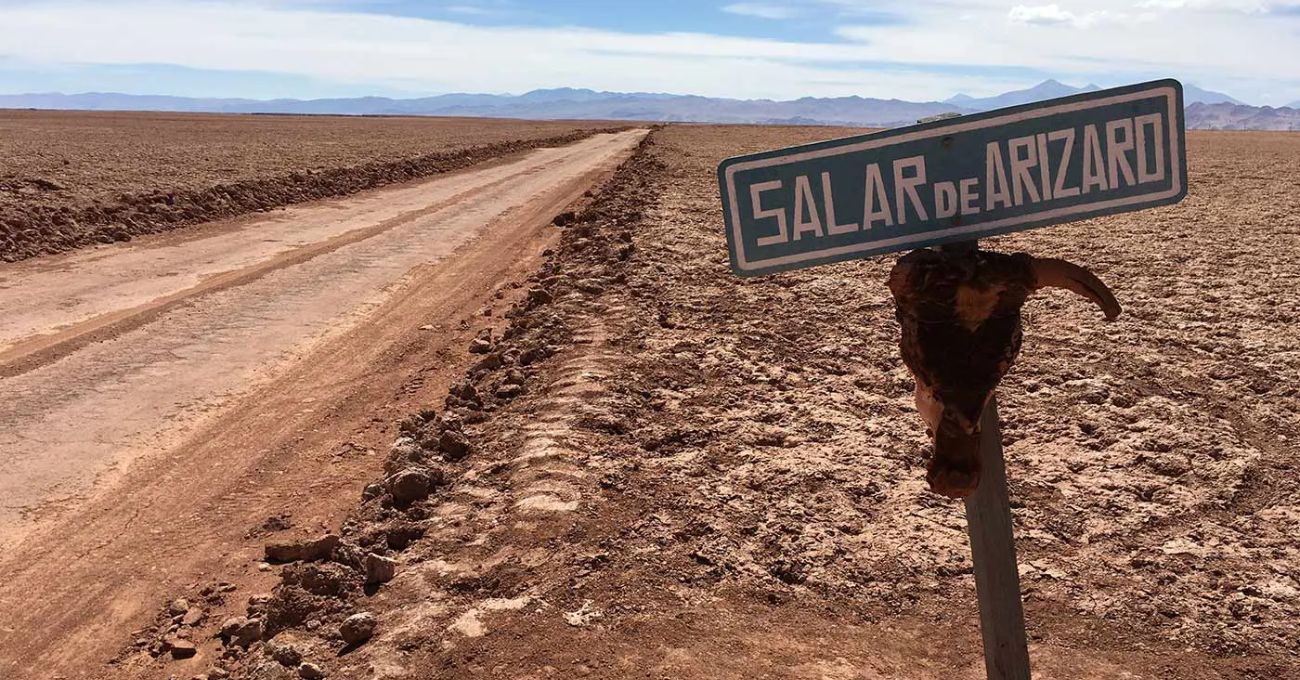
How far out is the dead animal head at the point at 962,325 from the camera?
5.52 feet

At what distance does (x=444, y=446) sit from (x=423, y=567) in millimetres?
1292

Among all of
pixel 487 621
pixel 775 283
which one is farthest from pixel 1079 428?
pixel 775 283

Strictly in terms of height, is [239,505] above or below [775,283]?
below

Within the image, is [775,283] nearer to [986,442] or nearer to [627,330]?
[627,330]

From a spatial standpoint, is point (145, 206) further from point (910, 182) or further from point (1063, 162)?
point (1063, 162)

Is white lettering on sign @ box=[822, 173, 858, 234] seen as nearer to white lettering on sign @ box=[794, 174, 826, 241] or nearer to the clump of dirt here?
white lettering on sign @ box=[794, 174, 826, 241]

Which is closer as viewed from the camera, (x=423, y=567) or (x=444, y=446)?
(x=423, y=567)

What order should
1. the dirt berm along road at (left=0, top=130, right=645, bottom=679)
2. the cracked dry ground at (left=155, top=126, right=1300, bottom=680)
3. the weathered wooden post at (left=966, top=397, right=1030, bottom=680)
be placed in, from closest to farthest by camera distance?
the weathered wooden post at (left=966, top=397, right=1030, bottom=680), the cracked dry ground at (left=155, top=126, right=1300, bottom=680), the dirt berm along road at (left=0, top=130, right=645, bottom=679)

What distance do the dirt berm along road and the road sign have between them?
3378 mm

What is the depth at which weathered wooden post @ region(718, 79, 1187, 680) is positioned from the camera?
1673 millimetres

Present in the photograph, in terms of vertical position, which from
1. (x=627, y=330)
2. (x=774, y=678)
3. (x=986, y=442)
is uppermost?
(x=986, y=442)

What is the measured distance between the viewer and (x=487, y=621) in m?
3.32

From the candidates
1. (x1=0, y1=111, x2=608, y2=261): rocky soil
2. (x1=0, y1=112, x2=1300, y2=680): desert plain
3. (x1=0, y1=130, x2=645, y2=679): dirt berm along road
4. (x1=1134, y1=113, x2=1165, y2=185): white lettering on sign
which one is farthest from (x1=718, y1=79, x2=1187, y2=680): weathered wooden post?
(x1=0, y1=111, x2=608, y2=261): rocky soil

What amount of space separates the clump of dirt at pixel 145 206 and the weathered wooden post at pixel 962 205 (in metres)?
12.8
